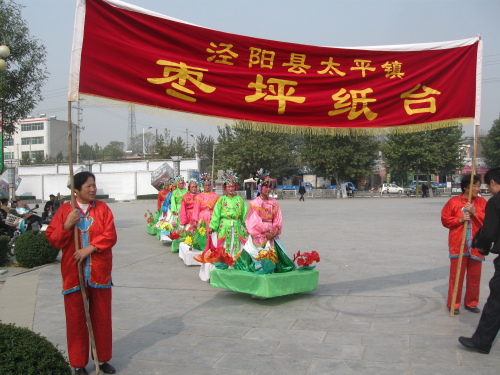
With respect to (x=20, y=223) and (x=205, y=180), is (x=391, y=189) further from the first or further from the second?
(x=20, y=223)

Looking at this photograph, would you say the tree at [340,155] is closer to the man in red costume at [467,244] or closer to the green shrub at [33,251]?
the green shrub at [33,251]

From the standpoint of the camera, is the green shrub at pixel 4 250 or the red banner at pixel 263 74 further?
the green shrub at pixel 4 250

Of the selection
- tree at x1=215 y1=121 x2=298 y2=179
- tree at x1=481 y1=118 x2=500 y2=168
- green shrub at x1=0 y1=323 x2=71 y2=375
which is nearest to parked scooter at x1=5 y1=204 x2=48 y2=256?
green shrub at x1=0 y1=323 x2=71 y2=375

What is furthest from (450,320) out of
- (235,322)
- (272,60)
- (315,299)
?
(272,60)

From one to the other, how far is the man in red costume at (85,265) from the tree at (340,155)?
38.5 metres

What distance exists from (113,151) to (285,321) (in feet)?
311

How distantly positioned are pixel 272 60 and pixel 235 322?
297 cm

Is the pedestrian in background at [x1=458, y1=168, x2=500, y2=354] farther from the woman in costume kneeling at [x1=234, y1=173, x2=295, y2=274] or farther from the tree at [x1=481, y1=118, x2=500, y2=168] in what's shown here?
the tree at [x1=481, y1=118, x2=500, y2=168]

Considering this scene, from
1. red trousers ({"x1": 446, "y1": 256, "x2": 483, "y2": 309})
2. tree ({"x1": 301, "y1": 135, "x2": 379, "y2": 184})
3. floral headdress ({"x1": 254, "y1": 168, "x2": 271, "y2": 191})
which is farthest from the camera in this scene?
tree ({"x1": 301, "y1": 135, "x2": 379, "y2": 184})

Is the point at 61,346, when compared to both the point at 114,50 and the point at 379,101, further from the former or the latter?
the point at 379,101

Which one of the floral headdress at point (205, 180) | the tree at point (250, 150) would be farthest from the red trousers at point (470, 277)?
the tree at point (250, 150)

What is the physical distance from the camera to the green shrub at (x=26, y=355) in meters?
3.11

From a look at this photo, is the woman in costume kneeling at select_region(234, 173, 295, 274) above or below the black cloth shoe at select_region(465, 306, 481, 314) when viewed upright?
above

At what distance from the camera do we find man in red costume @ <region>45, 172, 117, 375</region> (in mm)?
4211
